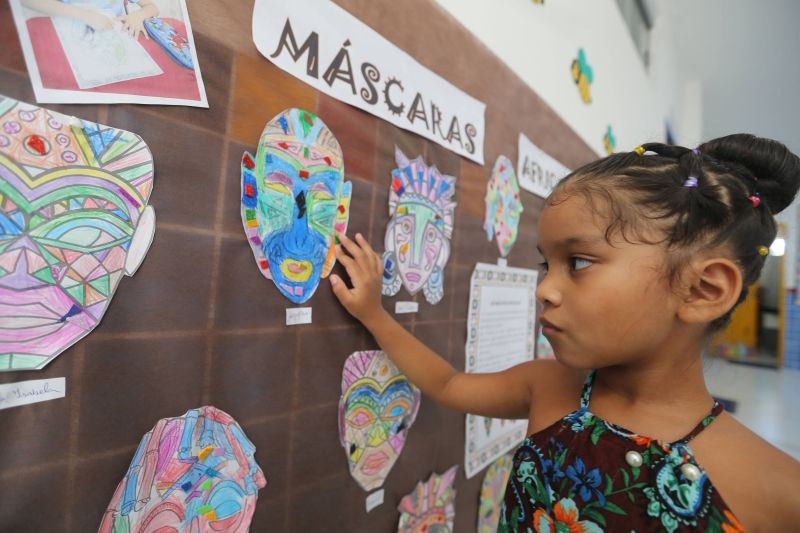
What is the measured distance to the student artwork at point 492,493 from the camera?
2.86ft

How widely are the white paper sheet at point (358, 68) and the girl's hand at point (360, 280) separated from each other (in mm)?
188

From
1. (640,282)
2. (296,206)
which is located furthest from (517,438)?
(296,206)

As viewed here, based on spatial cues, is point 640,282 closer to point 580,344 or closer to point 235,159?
point 580,344

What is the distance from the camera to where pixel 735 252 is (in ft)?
1.51

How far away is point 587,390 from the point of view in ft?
1.74

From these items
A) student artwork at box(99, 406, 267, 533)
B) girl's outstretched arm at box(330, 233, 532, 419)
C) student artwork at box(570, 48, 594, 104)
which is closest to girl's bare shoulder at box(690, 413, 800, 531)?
girl's outstretched arm at box(330, 233, 532, 419)

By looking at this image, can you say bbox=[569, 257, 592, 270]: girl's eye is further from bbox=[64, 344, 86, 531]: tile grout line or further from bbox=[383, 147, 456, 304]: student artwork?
bbox=[64, 344, 86, 531]: tile grout line

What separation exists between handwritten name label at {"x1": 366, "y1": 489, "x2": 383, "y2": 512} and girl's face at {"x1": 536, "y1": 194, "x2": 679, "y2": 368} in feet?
1.14

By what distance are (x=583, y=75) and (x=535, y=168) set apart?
1.63 ft

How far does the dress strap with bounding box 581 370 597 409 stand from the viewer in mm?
520

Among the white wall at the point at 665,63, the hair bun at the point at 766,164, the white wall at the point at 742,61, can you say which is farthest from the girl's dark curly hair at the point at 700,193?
the white wall at the point at 742,61

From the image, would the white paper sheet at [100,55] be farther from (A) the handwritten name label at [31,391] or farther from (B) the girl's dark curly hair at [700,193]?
(B) the girl's dark curly hair at [700,193]

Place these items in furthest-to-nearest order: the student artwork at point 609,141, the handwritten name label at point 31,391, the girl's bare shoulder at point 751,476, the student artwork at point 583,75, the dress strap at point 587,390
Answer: the student artwork at point 609,141 < the student artwork at point 583,75 < the dress strap at point 587,390 < the girl's bare shoulder at point 751,476 < the handwritten name label at point 31,391

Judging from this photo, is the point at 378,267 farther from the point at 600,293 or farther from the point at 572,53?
the point at 572,53
